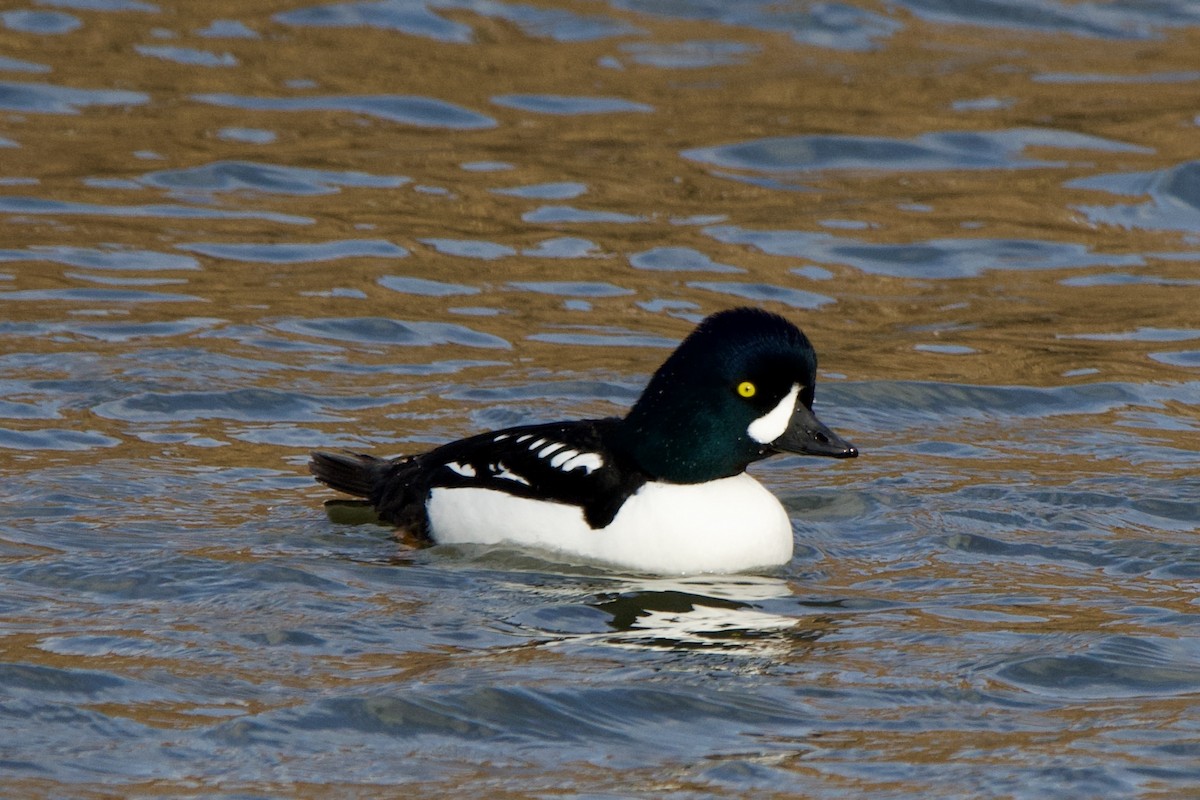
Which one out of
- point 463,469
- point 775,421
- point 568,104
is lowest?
point 463,469

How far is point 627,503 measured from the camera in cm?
788

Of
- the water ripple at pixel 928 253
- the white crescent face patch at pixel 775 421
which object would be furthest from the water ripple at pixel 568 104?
the white crescent face patch at pixel 775 421

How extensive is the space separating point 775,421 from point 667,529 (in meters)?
0.63

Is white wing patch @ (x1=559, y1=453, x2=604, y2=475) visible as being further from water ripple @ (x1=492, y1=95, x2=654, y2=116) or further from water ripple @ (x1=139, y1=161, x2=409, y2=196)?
water ripple @ (x1=492, y1=95, x2=654, y2=116)

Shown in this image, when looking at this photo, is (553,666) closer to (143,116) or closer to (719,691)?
(719,691)

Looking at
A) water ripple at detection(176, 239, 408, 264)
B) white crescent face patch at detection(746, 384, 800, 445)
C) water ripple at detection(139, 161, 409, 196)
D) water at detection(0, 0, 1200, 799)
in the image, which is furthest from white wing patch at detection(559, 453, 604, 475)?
water ripple at detection(139, 161, 409, 196)

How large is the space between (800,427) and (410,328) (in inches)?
162

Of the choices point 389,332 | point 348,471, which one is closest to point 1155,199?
point 389,332

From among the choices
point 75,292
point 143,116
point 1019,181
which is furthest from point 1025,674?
point 143,116

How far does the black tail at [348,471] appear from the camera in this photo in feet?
27.7

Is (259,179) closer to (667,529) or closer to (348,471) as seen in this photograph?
(348,471)

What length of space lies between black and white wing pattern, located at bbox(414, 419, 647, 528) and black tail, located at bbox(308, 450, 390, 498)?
276mm

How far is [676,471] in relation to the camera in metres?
7.94

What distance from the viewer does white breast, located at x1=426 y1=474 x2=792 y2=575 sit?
25.6ft
